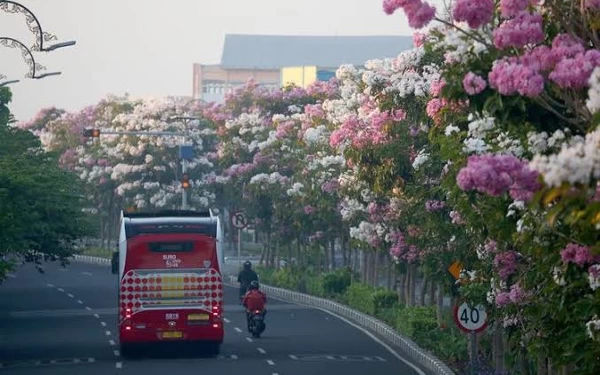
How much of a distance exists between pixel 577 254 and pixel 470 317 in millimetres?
15339

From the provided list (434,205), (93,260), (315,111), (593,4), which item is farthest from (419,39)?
(93,260)

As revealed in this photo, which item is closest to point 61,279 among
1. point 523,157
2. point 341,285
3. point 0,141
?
point 341,285

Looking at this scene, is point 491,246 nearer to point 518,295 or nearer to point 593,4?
point 518,295

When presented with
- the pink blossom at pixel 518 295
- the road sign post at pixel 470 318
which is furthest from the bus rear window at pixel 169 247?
the pink blossom at pixel 518 295

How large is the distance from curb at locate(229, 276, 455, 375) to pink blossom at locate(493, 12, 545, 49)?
18.5 metres

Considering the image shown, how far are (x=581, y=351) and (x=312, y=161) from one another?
41.3 metres

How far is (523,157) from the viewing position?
16953mm

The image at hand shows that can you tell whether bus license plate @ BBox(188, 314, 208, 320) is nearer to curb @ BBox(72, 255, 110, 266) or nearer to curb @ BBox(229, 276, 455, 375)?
curb @ BBox(229, 276, 455, 375)

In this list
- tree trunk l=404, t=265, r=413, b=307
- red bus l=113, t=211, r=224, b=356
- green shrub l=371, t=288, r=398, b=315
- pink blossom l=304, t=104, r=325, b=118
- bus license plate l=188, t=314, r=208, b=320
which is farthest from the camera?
pink blossom l=304, t=104, r=325, b=118

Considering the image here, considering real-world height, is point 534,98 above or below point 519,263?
above

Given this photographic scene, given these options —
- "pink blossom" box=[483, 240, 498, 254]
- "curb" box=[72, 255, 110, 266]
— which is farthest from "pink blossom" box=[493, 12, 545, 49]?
"curb" box=[72, 255, 110, 266]

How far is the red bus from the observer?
37.8 m

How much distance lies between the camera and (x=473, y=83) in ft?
51.0

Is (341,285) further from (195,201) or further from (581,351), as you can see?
(581,351)
